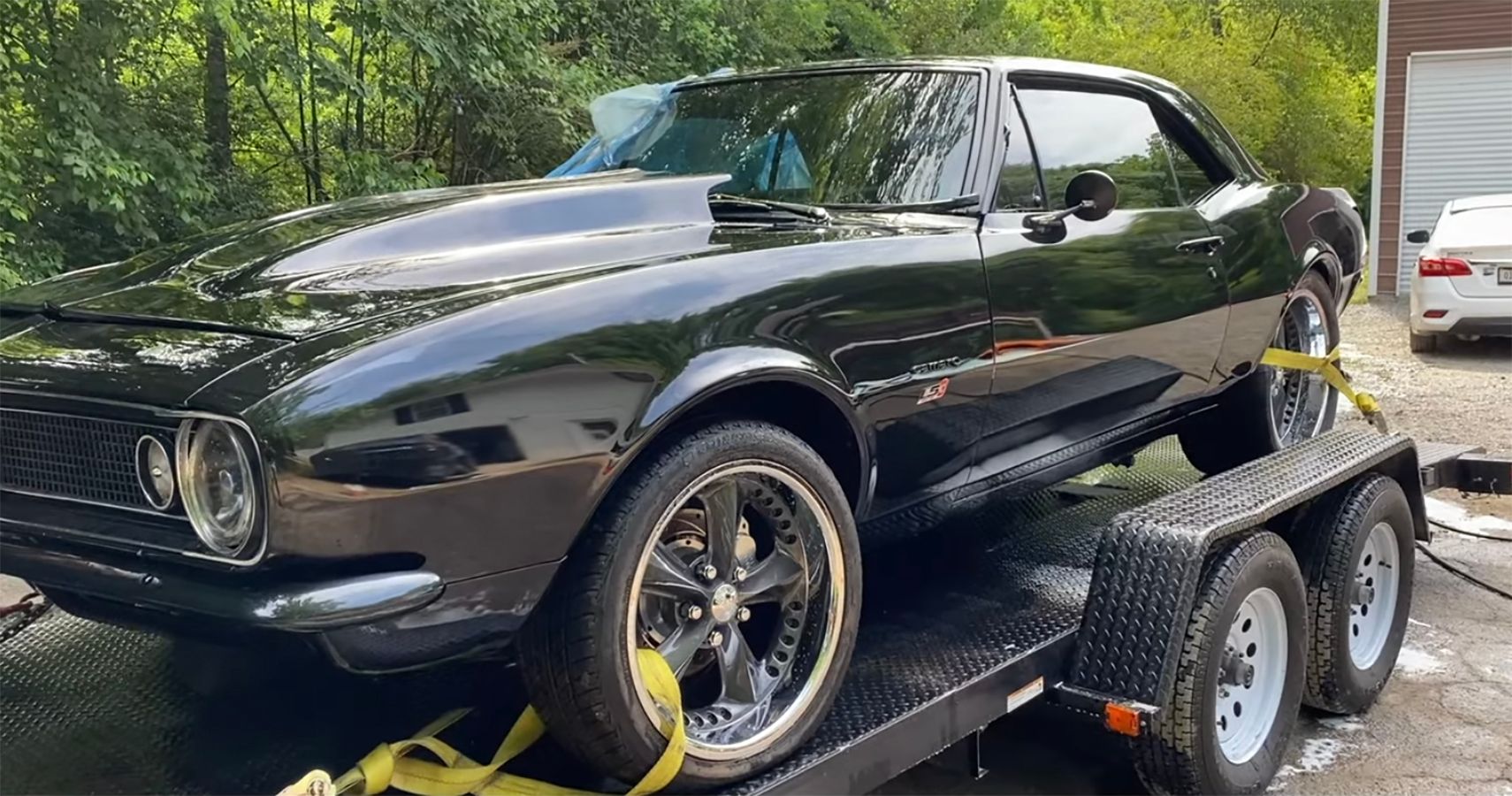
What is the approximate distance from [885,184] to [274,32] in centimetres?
593

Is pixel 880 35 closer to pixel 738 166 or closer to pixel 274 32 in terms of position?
pixel 274 32

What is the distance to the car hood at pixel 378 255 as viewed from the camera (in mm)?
2232

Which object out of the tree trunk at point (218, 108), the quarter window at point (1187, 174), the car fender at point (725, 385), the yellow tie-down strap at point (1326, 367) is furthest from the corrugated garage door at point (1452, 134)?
the car fender at point (725, 385)

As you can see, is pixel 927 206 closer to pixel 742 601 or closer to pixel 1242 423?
pixel 742 601

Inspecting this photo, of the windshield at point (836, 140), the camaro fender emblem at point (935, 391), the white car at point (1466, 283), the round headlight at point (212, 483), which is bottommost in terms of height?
the white car at point (1466, 283)

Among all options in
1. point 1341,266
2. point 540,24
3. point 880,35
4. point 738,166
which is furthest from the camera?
point 880,35

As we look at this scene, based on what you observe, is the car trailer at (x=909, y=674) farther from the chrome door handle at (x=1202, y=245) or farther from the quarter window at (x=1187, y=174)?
the quarter window at (x=1187, y=174)

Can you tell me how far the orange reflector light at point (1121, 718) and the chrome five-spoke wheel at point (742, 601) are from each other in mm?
789

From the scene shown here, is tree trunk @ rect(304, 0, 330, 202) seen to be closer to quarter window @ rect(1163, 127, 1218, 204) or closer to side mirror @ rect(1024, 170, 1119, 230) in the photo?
quarter window @ rect(1163, 127, 1218, 204)

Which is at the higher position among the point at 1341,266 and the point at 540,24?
the point at 540,24

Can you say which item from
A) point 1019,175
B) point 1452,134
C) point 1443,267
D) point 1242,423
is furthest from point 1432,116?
point 1019,175

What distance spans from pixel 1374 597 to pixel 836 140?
2.26m

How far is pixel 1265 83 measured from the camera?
2453 centimetres

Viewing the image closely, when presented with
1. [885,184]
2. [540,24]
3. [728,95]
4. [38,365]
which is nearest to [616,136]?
[728,95]
